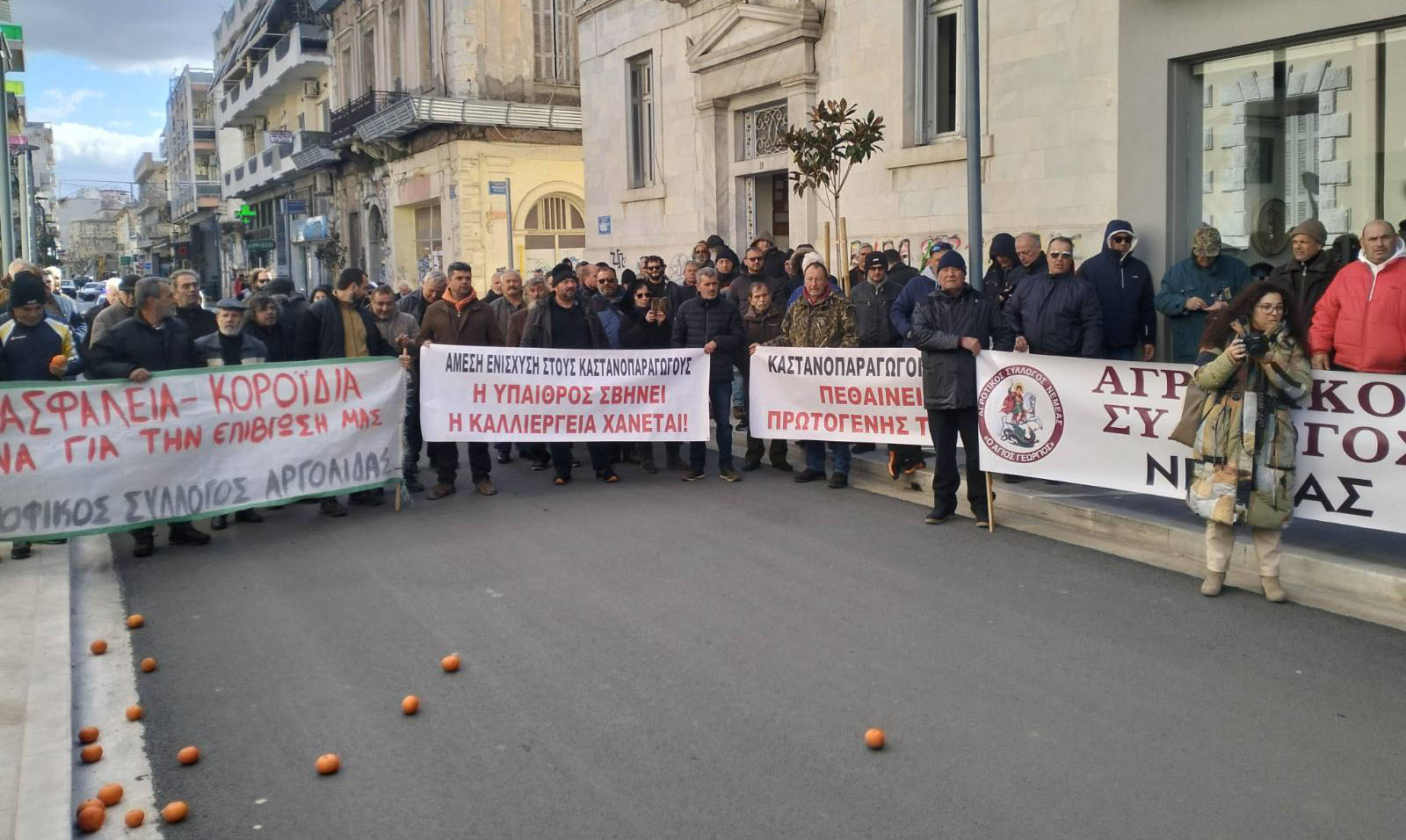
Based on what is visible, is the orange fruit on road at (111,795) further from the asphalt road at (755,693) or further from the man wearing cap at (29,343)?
the man wearing cap at (29,343)

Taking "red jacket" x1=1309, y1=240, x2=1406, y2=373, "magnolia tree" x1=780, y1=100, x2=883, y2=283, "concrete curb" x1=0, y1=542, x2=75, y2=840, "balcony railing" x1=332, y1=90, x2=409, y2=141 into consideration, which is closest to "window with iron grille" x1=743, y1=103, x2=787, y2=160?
"magnolia tree" x1=780, y1=100, x2=883, y2=283

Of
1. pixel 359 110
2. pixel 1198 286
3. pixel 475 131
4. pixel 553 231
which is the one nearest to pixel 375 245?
pixel 359 110

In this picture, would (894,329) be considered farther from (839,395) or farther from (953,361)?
(953,361)

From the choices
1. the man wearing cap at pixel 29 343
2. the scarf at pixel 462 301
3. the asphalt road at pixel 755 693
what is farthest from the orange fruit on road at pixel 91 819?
the scarf at pixel 462 301

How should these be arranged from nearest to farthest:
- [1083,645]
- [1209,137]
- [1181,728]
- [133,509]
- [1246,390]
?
[1181,728] < [1083,645] < [1246,390] < [133,509] < [1209,137]

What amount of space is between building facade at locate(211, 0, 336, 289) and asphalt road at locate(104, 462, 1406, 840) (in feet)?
129

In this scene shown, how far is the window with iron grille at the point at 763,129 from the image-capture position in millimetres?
18469

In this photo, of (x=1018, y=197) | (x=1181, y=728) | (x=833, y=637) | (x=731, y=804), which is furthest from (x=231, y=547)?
(x=1018, y=197)

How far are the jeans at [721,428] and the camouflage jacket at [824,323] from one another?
2.57ft

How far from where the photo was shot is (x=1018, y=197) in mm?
13477

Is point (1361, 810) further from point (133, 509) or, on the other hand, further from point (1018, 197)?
point (1018, 197)

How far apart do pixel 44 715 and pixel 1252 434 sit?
20.4ft

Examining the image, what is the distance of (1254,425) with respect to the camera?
677 centimetres

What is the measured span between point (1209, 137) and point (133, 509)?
10107mm
